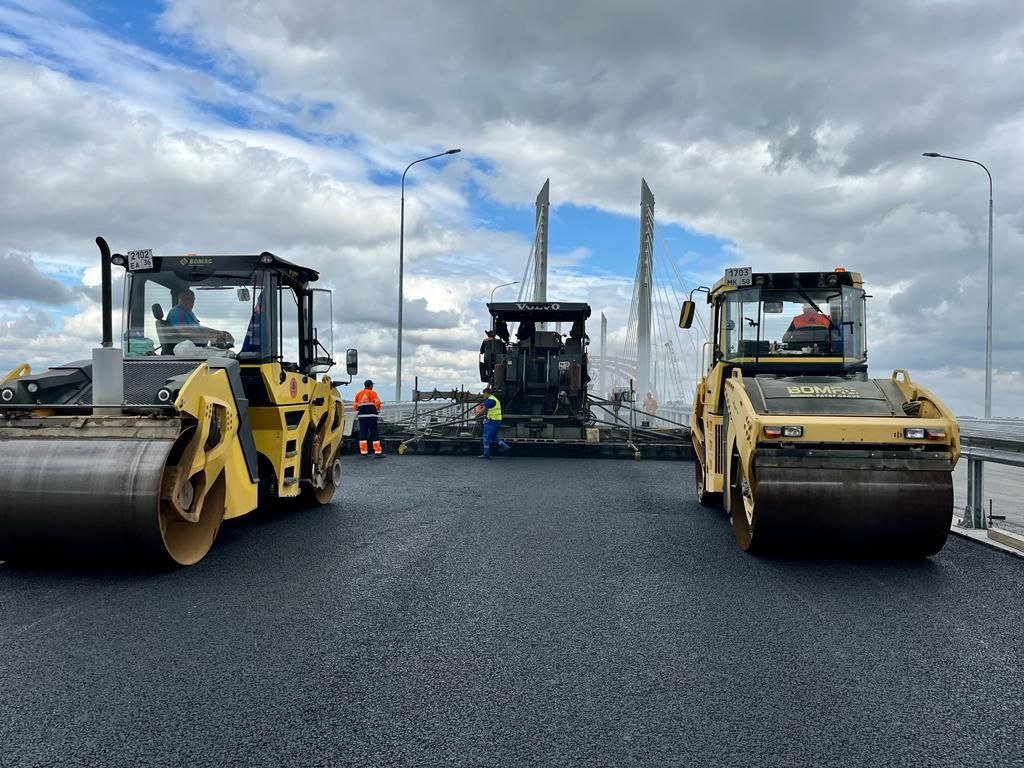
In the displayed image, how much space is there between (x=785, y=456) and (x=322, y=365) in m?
4.65

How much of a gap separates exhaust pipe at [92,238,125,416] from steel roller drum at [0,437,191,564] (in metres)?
0.37

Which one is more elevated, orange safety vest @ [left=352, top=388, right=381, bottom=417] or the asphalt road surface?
orange safety vest @ [left=352, top=388, right=381, bottom=417]

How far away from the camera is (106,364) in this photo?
5156mm

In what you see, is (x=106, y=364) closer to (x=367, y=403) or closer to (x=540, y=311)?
(x=367, y=403)

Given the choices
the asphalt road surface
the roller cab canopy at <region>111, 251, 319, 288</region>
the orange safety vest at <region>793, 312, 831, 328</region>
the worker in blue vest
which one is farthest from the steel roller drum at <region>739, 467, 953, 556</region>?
the worker in blue vest

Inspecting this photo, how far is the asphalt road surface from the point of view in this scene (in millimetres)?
2730

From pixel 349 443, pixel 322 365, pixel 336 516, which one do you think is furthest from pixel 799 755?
pixel 349 443

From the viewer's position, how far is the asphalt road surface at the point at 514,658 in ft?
8.96

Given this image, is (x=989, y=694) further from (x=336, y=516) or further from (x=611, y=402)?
(x=611, y=402)

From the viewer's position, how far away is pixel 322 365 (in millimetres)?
8008

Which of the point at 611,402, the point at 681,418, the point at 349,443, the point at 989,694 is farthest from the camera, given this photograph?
the point at 681,418

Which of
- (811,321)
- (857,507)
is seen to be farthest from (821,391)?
(811,321)

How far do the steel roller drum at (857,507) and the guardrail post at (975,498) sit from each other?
1715mm

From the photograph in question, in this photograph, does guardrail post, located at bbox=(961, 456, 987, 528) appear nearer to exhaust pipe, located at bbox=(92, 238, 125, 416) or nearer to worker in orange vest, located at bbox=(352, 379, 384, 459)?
exhaust pipe, located at bbox=(92, 238, 125, 416)
